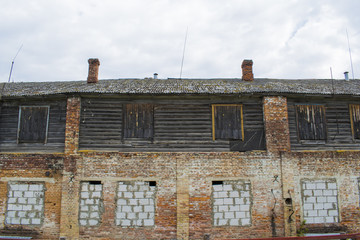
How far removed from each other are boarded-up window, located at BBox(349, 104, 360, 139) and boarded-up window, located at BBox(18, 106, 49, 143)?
13.4m

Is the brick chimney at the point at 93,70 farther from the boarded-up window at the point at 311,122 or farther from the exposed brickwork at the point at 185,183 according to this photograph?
the boarded-up window at the point at 311,122

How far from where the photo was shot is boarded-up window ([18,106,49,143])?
408 inches

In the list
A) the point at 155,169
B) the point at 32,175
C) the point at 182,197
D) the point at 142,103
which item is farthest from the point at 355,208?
the point at 32,175

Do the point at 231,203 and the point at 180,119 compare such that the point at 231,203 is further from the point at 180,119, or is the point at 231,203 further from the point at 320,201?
the point at 180,119

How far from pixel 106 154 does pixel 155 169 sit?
6.83ft

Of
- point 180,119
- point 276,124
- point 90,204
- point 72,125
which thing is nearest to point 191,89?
point 180,119

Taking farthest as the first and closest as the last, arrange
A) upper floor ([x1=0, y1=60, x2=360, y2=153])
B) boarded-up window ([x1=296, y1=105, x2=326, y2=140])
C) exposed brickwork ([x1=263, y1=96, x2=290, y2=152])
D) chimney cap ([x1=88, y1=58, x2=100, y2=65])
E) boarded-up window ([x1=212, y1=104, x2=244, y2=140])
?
chimney cap ([x1=88, y1=58, x2=100, y2=65]) < boarded-up window ([x1=296, y1=105, x2=326, y2=140]) < boarded-up window ([x1=212, y1=104, x2=244, y2=140]) < upper floor ([x1=0, y1=60, x2=360, y2=153]) < exposed brickwork ([x1=263, y1=96, x2=290, y2=152])

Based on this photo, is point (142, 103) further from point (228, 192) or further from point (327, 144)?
point (327, 144)

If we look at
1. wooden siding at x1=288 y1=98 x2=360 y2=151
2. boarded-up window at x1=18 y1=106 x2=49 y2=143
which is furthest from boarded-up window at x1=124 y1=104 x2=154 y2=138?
wooden siding at x1=288 y1=98 x2=360 y2=151

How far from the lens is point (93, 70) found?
12.2 metres

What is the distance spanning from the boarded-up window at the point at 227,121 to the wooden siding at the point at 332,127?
2225mm

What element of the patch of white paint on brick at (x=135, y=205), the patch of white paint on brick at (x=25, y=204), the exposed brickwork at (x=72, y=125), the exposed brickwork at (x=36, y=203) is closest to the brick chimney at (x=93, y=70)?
the exposed brickwork at (x=72, y=125)

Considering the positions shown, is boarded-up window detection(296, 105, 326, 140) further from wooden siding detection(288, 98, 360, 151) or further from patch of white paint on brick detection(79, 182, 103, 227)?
patch of white paint on brick detection(79, 182, 103, 227)

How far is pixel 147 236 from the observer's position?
30.8 feet
